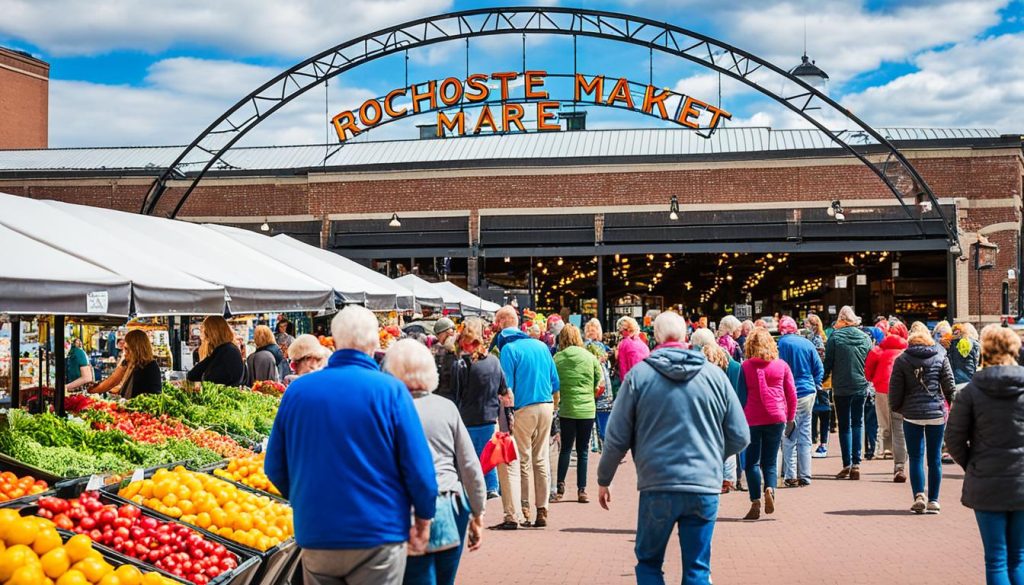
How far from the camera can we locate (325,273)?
14508 millimetres

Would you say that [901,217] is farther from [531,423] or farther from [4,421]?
[4,421]

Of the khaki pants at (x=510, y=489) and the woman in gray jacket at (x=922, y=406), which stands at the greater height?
the woman in gray jacket at (x=922, y=406)

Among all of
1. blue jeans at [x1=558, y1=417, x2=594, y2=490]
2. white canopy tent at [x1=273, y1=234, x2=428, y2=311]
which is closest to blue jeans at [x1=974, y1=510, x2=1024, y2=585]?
blue jeans at [x1=558, y1=417, x2=594, y2=490]

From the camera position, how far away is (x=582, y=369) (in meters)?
11.5

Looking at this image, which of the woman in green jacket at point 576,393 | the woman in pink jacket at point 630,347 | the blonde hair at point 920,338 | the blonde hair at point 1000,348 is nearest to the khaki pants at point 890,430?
the blonde hair at point 920,338

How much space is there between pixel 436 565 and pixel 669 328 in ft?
6.94

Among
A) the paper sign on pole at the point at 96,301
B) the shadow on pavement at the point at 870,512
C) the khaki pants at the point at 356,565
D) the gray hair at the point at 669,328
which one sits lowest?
the shadow on pavement at the point at 870,512

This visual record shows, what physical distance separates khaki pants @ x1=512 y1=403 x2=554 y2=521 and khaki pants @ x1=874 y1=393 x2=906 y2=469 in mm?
4400

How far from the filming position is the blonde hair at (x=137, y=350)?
38.1 ft

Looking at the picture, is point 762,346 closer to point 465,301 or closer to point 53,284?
point 53,284

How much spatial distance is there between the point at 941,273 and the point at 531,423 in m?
35.1

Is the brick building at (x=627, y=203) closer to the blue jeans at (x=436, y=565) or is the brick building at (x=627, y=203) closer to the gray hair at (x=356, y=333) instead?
the blue jeans at (x=436, y=565)

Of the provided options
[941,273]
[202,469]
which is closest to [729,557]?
[202,469]

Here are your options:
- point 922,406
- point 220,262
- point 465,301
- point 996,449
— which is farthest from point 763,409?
A: point 465,301
